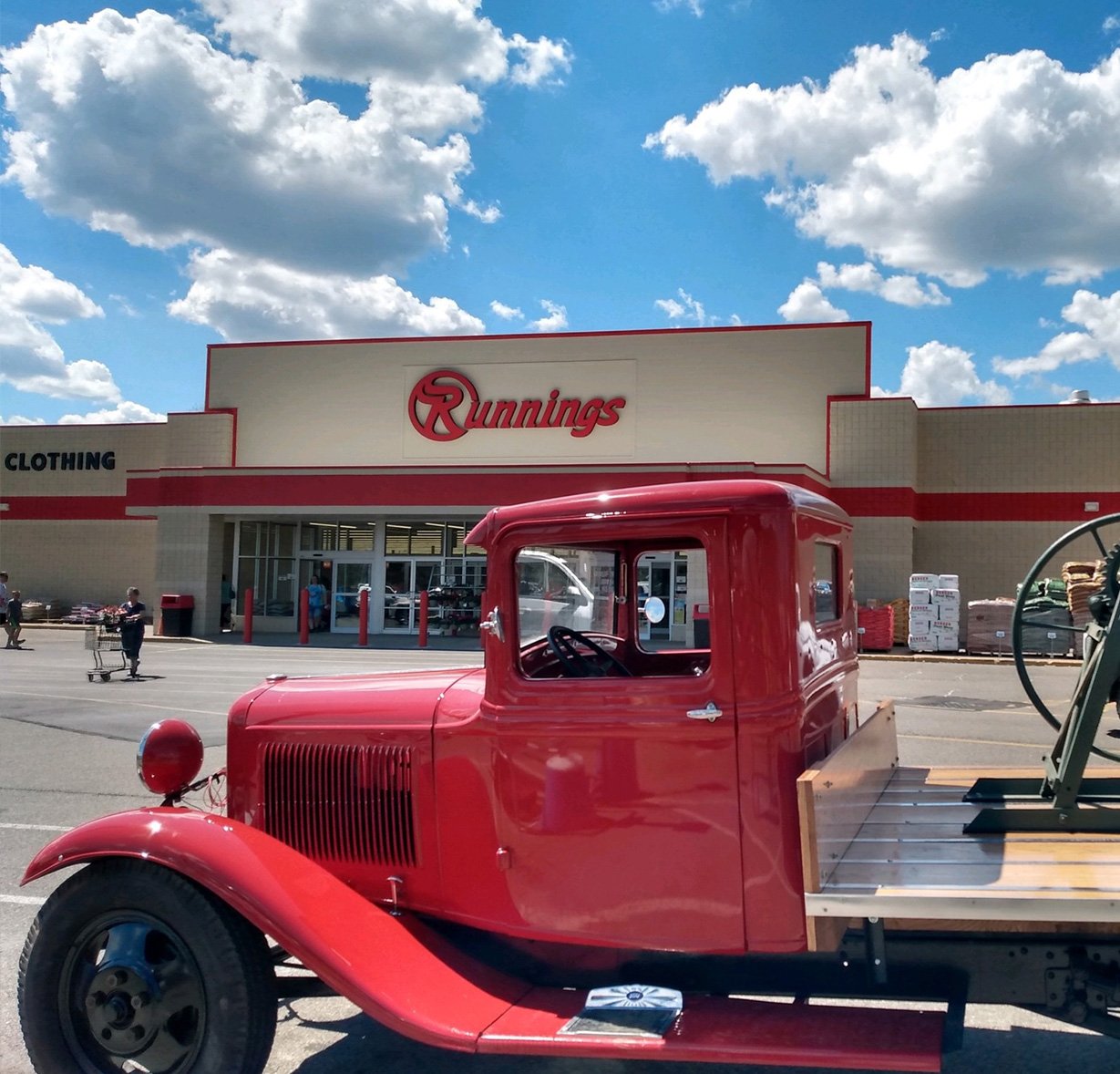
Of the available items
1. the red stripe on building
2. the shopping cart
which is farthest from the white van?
the red stripe on building

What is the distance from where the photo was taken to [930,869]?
2893mm

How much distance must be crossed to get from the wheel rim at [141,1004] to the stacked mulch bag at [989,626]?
22.0m

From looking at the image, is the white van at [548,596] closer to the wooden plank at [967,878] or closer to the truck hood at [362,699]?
the truck hood at [362,699]

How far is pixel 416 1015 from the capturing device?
2861 mm

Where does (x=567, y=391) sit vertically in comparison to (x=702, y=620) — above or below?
above

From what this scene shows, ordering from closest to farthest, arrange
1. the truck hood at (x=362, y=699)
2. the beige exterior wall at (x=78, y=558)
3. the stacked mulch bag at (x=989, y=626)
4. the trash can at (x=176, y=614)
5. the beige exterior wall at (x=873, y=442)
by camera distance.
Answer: the truck hood at (x=362, y=699) < the stacked mulch bag at (x=989, y=626) < the beige exterior wall at (x=873, y=442) < the trash can at (x=176, y=614) < the beige exterior wall at (x=78, y=558)

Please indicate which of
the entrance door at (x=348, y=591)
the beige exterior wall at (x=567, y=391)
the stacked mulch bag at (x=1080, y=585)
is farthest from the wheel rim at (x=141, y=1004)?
the entrance door at (x=348, y=591)

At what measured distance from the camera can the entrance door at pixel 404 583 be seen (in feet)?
92.6

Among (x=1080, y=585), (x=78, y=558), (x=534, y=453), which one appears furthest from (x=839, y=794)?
(x=78, y=558)

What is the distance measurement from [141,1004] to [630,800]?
158 centimetres

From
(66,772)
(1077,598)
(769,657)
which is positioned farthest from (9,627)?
(769,657)

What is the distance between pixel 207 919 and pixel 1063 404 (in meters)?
28.2

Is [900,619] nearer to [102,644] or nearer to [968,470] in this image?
[968,470]

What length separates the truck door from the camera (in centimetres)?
296
